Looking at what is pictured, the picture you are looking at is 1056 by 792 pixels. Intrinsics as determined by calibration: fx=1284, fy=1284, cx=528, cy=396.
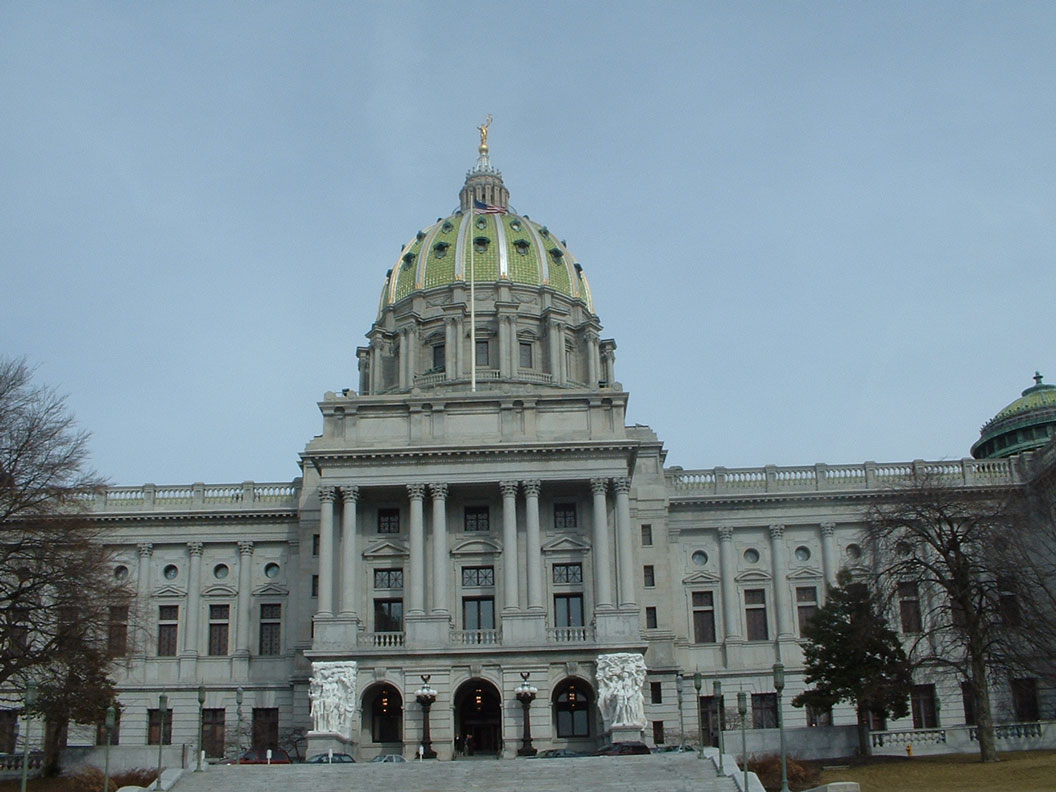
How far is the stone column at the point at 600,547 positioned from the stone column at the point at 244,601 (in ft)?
72.0

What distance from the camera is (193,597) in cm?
7538

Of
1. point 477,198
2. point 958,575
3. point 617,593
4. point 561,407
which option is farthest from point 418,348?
point 958,575

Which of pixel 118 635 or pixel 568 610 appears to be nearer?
pixel 118 635

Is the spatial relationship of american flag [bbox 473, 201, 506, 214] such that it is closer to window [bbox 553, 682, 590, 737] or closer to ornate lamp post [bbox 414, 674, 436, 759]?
window [bbox 553, 682, 590, 737]

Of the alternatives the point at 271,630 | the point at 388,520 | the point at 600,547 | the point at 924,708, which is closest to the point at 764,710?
the point at 924,708

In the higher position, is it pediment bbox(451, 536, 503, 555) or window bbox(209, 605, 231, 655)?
pediment bbox(451, 536, 503, 555)

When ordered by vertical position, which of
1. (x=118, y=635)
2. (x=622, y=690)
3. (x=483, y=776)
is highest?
(x=118, y=635)

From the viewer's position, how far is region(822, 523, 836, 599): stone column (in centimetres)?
7519

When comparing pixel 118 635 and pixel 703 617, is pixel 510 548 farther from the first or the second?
pixel 118 635

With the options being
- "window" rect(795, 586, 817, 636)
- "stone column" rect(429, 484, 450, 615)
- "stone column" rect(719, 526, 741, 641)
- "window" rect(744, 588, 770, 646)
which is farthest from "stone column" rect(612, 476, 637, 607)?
"window" rect(795, 586, 817, 636)

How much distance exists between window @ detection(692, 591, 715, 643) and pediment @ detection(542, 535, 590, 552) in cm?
1126

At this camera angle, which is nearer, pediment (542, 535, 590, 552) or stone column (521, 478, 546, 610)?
stone column (521, 478, 546, 610)

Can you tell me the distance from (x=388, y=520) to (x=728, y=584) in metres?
20.5

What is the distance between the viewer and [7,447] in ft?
162
